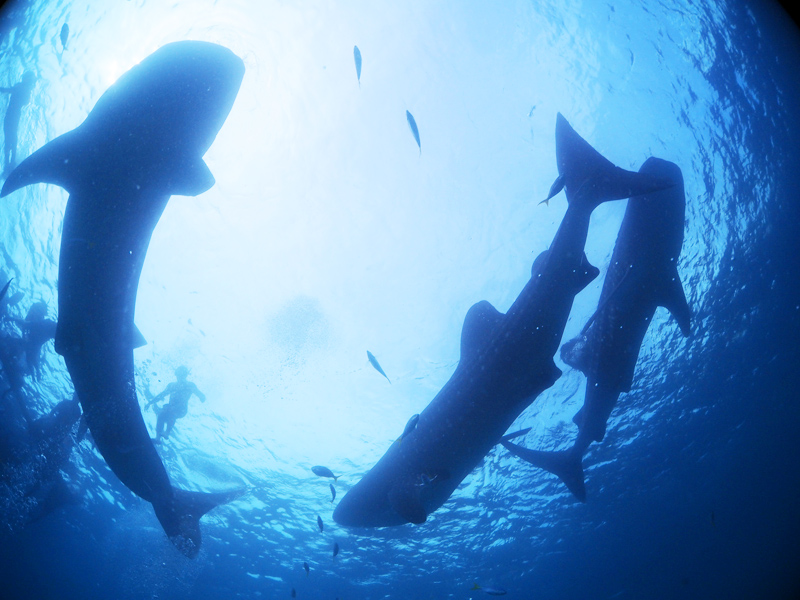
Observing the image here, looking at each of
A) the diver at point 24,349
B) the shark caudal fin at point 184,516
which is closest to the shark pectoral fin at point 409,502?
the shark caudal fin at point 184,516

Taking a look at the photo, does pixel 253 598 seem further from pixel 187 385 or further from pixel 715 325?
pixel 715 325

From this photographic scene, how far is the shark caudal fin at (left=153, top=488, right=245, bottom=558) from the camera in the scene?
248 inches

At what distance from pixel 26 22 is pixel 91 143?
765 cm

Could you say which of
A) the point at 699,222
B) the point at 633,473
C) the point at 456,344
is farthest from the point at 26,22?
the point at 633,473

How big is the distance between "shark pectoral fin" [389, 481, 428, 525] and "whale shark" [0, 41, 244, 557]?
4.54 metres

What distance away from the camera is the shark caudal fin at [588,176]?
4.98 meters

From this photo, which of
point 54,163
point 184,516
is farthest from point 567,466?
point 54,163

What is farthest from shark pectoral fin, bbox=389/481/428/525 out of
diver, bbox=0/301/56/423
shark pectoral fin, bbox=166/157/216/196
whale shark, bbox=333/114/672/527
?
diver, bbox=0/301/56/423

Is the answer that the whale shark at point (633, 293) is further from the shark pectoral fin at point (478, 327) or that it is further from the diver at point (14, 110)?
the diver at point (14, 110)

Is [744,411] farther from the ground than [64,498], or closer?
farther from the ground

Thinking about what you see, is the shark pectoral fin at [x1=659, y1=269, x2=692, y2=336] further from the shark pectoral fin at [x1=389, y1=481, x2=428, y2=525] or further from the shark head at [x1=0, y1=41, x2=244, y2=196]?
the shark head at [x1=0, y1=41, x2=244, y2=196]

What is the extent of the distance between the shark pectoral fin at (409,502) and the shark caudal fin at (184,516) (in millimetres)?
3519

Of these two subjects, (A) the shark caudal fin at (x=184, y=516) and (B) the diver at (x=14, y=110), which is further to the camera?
(B) the diver at (x=14, y=110)

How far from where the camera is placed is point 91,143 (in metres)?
4.36
